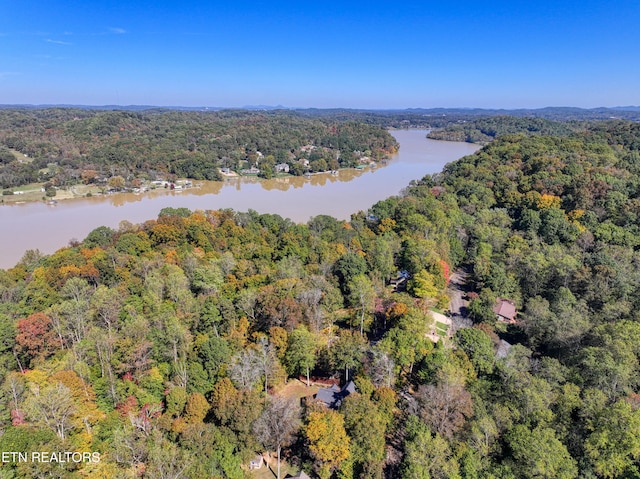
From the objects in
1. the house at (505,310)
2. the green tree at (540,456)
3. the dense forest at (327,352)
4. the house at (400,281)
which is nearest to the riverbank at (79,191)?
the dense forest at (327,352)

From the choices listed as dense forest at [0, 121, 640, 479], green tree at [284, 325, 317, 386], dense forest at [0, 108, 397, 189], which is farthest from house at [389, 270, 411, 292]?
dense forest at [0, 108, 397, 189]

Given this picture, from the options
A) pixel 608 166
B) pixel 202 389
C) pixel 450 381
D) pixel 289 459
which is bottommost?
pixel 289 459

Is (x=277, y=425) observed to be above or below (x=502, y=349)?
above

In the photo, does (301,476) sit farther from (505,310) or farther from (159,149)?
(159,149)

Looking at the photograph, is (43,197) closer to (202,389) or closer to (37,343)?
(37,343)

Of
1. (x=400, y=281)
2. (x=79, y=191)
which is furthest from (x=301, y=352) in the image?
(x=79, y=191)

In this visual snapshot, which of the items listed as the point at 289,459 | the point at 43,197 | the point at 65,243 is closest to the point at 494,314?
the point at 289,459

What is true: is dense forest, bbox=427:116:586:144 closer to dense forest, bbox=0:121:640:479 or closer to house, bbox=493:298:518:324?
dense forest, bbox=0:121:640:479
